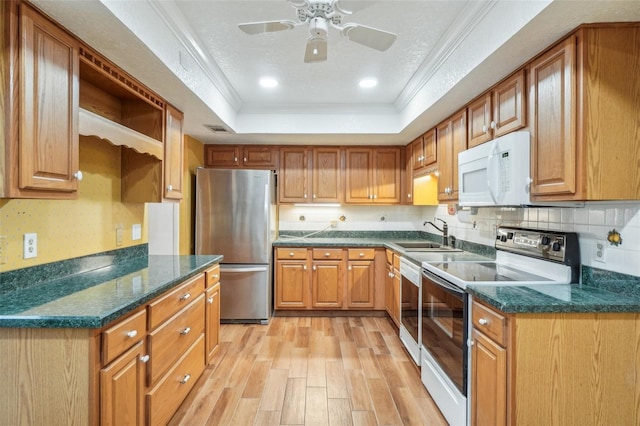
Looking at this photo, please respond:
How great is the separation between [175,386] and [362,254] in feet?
7.78

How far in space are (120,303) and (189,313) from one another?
2.59 feet

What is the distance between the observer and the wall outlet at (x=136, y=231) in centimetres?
258

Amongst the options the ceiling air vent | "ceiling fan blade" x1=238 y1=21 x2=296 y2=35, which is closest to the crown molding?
"ceiling fan blade" x1=238 y1=21 x2=296 y2=35

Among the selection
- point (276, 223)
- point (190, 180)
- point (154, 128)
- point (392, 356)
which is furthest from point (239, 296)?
point (154, 128)

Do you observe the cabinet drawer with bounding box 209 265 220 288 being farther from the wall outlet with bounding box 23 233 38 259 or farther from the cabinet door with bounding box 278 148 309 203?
the cabinet door with bounding box 278 148 309 203

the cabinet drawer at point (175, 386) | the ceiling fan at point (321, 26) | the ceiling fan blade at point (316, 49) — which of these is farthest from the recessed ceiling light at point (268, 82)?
the cabinet drawer at point (175, 386)

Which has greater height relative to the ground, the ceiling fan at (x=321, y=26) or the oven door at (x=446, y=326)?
the ceiling fan at (x=321, y=26)

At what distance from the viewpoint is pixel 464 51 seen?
2.05m

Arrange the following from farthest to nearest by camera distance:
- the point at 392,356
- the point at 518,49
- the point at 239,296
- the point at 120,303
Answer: the point at 239,296
the point at 392,356
the point at 518,49
the point at 120,303

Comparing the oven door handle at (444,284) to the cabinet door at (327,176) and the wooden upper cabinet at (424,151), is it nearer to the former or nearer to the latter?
the wooden upper cabinet at (424,151)

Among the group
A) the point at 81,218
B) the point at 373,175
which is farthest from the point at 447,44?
the point at 81,218

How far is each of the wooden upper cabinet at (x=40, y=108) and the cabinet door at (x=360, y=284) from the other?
2.84 meters

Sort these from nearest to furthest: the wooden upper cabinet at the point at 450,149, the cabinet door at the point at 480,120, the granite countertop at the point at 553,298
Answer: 1. the granite countertop at the point at 553,298
2. the cabinet door at the point at 480,120
3. the wooden upper cabinet at the point at 450,149

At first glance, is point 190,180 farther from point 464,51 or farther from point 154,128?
point 464,51
